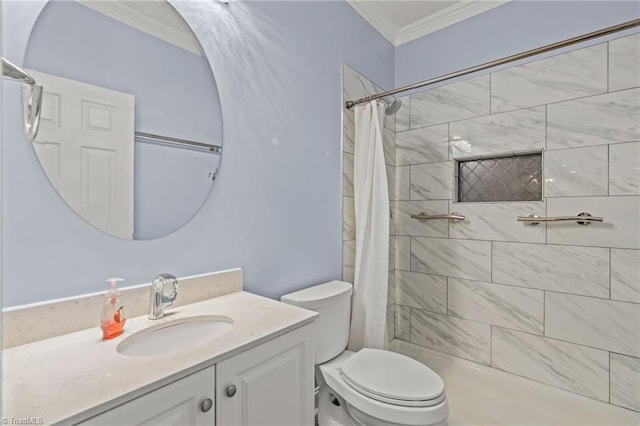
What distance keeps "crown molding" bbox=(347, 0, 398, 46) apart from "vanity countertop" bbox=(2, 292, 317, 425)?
84.5 inches

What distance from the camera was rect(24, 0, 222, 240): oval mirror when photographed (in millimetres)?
1046

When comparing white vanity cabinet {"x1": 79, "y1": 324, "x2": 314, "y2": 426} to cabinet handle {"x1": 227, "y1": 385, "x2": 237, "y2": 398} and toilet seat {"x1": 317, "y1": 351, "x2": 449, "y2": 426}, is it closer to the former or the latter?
cabinet handle {"x1": 227, "y1": 385, "x2": 237, "y2": 398}

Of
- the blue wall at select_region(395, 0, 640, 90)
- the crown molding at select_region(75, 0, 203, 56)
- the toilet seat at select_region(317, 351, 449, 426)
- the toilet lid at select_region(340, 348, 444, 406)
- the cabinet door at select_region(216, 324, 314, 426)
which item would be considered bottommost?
the toilet seat at select_region(317, 351, 449, 426)

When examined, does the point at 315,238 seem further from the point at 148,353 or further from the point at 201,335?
the point at 148,353

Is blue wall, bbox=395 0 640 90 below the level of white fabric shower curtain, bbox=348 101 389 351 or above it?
above

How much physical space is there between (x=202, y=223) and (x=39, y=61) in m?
0.72

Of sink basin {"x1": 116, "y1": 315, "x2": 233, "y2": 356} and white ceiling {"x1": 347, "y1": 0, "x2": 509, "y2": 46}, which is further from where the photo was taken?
white ceiling {"x1": 347, "y1": 0, "x2": 509, "y2": 46}

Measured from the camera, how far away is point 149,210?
1.25m

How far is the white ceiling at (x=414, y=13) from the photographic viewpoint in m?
2.33

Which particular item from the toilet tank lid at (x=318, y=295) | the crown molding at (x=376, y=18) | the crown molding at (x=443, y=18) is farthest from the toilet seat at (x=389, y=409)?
the crown molding at (x=443, y=18)

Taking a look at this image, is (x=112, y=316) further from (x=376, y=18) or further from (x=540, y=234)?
(x=376, y=18)

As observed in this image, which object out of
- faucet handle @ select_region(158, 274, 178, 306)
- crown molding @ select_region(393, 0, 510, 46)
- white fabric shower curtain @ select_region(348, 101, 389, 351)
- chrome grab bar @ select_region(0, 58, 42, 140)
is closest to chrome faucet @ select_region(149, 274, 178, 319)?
faucet handle @ select_region(158, 274, 178, 306)

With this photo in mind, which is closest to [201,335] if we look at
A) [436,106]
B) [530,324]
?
[530,324]

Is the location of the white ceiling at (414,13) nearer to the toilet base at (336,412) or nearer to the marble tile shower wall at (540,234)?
the marble tile shower wall at (540,234)
